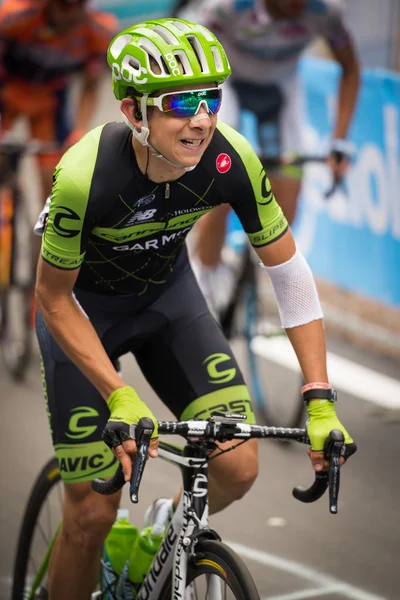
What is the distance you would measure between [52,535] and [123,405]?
1.45 meters

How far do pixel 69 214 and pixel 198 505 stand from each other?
0.96 meters

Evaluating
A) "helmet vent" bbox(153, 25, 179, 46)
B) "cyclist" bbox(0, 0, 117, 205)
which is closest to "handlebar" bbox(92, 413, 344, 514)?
"helmet vent" bbox(153, 25, 179, 46)

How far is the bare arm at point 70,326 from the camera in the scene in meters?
3.49

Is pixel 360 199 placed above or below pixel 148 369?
above

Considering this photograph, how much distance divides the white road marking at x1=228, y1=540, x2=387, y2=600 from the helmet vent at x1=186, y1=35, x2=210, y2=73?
2.64 m

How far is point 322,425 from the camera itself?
11.2ft

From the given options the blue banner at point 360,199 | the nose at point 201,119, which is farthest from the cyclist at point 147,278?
the blue banner at point 360,199

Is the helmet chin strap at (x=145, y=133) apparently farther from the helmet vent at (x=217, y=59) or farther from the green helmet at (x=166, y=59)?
the helmet vent at (x=217, y=59)

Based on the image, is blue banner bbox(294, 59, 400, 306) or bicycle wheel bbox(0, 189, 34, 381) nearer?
bicycle wheel bbox(0, 189, 34, 381)

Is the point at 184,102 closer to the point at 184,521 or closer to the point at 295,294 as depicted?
the point at 295,294

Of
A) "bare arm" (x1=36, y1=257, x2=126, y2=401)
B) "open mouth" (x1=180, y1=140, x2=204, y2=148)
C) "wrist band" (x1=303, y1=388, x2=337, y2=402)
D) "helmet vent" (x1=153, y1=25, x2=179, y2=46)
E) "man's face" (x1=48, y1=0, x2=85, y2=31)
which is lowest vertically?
"wrist band" (x1=303, y1=388, x2=337, y2=402)

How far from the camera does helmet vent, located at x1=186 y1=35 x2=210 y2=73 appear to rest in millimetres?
3426

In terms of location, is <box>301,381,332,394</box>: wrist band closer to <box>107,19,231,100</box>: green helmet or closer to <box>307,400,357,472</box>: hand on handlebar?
<box>307,400,357,472</box>: hand on handlebar

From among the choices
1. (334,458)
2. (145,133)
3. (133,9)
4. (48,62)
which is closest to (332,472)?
(334,458)
